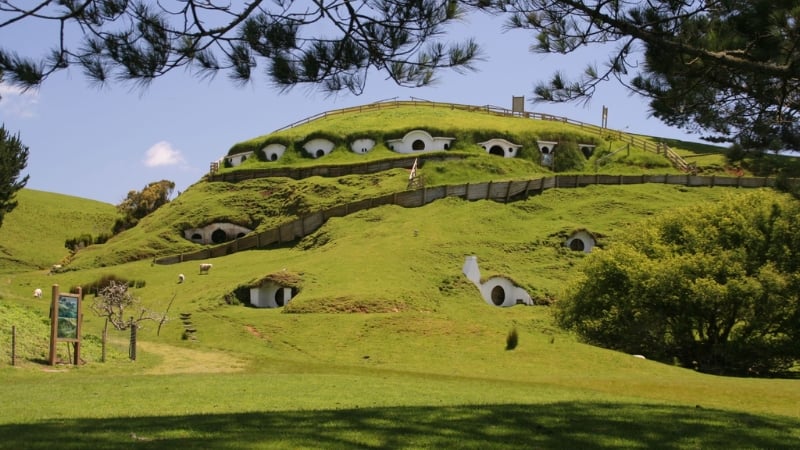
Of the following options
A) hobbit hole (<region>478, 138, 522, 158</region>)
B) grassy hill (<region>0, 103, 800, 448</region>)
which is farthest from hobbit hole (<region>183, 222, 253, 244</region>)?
hobbit hole (<region>478, 138, 522, 158</region>)

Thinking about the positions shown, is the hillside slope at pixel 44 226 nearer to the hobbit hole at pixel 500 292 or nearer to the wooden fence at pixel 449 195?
the wooden fence at pixel 449 195

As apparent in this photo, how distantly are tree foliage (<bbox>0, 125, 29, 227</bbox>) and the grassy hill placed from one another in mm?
5809

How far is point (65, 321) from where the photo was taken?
27484 mm

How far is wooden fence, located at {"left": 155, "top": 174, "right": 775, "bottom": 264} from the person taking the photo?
63875 mm

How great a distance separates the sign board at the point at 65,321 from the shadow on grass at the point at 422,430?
14497 mm

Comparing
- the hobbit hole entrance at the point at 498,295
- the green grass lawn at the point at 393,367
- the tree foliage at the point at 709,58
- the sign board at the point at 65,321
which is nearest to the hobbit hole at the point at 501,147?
the green grass lawn at the point at 393,367

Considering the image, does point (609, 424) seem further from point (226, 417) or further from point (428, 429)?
point (226, 417)

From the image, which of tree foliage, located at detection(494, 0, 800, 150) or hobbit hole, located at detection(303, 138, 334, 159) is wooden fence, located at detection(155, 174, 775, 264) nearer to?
hobbit hole, located at detection(303, 138, 334, 159)

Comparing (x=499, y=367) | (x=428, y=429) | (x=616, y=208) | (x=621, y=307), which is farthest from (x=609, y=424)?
(x=616, y=208)

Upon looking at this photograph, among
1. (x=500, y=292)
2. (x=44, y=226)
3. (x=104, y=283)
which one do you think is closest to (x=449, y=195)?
(x=500, y=292)

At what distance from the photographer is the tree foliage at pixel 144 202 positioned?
3371 inches

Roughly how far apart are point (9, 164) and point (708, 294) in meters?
40.2

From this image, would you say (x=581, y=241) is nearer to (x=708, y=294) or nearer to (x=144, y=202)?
(x=708, y=294)

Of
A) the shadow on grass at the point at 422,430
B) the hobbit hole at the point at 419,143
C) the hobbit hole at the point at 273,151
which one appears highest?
the hobbit hole at the point at 419,143
